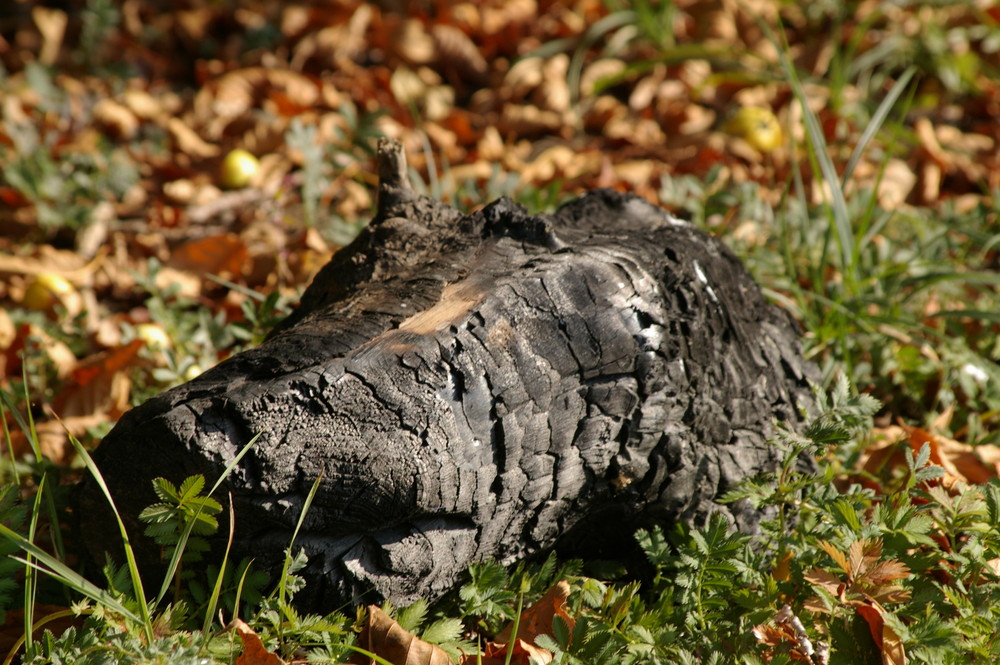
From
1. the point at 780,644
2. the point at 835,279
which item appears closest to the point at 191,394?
the point at 780,644

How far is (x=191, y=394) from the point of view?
1.44 meters

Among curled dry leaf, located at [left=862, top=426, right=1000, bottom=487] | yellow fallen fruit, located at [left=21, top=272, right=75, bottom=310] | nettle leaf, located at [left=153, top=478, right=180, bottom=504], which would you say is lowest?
curled dry leaf, located at [left=862, top=426, right=1000, bottom=487]

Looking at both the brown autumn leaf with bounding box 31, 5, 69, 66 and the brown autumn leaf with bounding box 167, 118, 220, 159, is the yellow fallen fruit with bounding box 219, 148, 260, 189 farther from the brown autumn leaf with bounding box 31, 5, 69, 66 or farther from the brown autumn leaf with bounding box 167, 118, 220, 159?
the brown autumn leaf with bounding box 31, 5, 69, 66

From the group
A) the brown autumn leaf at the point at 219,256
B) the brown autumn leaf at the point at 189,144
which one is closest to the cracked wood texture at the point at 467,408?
the brown autumn leaf at the point at 219,256

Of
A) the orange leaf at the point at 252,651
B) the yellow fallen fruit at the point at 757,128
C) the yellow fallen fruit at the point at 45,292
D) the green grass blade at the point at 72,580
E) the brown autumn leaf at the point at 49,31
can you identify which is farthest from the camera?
the brown autumn leaf at the point at 49,31

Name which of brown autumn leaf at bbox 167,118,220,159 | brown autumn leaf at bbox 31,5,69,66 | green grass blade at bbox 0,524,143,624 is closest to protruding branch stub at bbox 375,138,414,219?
green grass blade at bbox 0,524,143,624

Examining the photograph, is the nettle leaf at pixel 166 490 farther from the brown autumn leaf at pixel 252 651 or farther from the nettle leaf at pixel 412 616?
the nettle leaf at pixel 412 616

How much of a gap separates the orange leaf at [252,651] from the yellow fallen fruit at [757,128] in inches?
129

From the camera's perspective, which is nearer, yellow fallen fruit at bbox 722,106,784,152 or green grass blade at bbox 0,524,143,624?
green grass blade at bbox 0,524,143,624

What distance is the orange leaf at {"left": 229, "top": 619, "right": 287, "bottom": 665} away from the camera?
141 centimetres

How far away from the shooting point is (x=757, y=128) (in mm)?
3912

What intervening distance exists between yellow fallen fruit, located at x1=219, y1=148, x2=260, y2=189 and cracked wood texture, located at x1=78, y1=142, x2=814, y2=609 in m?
1.93

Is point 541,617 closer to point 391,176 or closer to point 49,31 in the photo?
point 391,176

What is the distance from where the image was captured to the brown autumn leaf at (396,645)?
1477 millimetres
